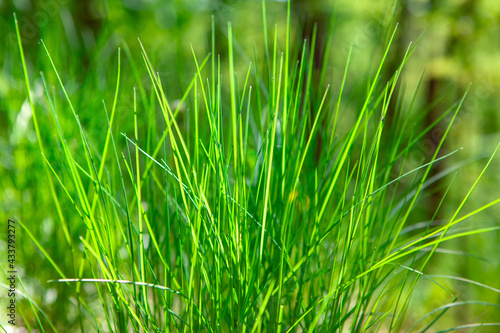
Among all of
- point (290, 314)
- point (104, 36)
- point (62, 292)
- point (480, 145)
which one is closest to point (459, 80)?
point (480, 145)

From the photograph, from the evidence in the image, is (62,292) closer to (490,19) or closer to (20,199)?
(20,199)

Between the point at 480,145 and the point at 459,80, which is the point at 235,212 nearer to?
the point at 459,80

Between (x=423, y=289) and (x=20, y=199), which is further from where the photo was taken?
(x=423, y=289)

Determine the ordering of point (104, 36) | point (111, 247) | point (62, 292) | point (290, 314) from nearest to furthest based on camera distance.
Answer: point (111, 247), point (290, 314), point (62, 292), point (104, 36)

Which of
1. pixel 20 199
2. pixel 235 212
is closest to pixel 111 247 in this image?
pixel 235 212

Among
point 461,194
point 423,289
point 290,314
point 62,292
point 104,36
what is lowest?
point 423,289

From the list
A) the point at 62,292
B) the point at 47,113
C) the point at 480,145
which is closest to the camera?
the point at 62,292

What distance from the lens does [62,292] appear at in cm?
66

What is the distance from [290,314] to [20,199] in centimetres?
57

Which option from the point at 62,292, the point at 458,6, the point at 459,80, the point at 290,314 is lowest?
the point at 62,292

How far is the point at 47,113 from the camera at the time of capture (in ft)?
2.64

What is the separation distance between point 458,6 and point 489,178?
87 cm

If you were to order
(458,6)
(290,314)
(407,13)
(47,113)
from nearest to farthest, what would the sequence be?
(290,314)
(47,113)
(458,6)
(407,13)

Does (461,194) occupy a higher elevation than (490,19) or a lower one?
lower
